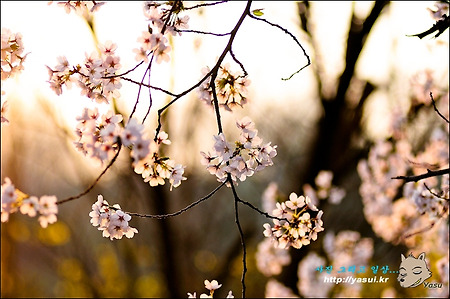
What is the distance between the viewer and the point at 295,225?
203cm

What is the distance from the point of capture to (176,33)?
1.79 m

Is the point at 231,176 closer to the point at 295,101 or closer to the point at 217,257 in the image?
the point at 295,101

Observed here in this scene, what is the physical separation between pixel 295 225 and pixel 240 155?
403 mm

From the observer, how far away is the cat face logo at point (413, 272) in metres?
3.49

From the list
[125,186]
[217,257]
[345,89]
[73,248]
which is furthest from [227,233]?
[345,89]

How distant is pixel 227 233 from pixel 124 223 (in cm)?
1177

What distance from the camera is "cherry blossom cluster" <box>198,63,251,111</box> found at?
1.95 m

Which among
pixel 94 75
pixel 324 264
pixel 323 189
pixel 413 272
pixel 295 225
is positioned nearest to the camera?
pixel 94 75

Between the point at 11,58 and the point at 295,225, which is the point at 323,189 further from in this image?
the point at 11,58

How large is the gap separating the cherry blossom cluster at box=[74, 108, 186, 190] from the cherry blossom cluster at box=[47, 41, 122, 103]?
0.13 meters

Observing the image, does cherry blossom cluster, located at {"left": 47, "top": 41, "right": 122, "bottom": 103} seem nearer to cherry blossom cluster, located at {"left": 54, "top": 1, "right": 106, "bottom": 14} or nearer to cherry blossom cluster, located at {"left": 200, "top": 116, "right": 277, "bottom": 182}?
cherry blossom cluster, located at {"left": 54, "top": 1, "right": 106, "bottom": 14}

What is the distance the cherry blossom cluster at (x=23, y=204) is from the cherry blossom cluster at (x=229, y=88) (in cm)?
73

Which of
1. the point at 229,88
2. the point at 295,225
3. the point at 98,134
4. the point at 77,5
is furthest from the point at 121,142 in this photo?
the point at 295,225

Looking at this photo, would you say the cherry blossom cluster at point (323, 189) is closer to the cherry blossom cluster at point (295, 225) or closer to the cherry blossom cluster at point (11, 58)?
the cherry blossom cluster at point (295, 225)
